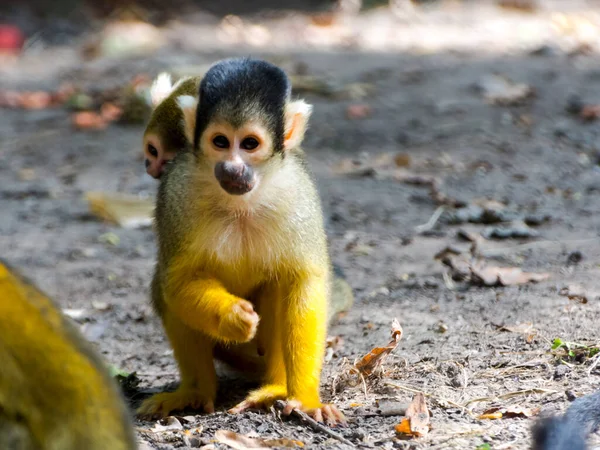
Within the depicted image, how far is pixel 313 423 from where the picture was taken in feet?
9.48

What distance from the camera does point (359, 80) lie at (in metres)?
8.41

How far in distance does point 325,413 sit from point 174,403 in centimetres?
66

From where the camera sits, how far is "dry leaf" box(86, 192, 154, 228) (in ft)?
19.0

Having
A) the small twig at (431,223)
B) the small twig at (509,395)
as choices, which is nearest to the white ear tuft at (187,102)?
the small twig at (509,395)

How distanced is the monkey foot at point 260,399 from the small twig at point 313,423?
81 millimetres

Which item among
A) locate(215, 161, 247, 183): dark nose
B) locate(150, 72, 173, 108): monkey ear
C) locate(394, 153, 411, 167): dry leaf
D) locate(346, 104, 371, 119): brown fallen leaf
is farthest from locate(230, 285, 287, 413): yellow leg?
locate(346, 104, 371, 119): brown fallen leaf

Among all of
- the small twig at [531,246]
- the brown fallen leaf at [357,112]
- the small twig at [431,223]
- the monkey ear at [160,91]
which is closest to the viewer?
the monkey ear at [160,91]

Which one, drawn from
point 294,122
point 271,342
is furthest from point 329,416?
point 294,122

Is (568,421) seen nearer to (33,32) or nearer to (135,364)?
(135,364)

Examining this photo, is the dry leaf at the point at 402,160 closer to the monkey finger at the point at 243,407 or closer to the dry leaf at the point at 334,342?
the dry leaf at the point at 334,342

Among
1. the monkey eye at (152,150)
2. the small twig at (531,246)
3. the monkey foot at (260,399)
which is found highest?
the monkey eye at (152,150)

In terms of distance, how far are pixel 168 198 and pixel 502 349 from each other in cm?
138

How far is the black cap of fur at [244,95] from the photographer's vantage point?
307 cm

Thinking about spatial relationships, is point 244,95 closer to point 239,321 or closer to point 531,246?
point 239,321
